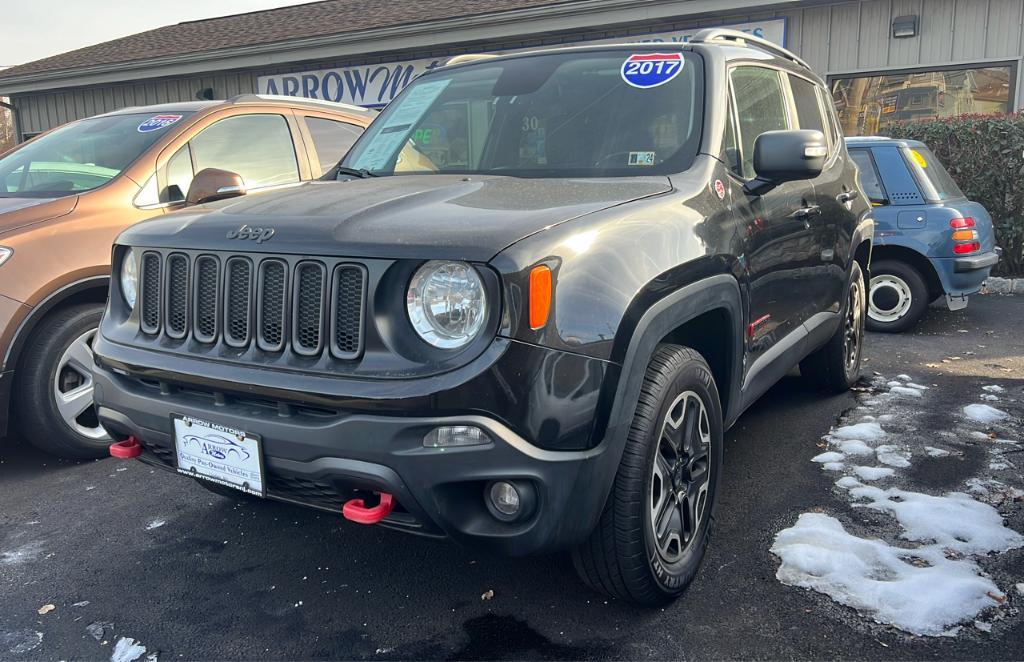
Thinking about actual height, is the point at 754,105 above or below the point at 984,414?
above

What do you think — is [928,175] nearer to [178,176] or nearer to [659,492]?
[659,492]

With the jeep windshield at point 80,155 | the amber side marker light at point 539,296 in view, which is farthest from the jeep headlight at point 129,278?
the jeep windshield at point 80,155

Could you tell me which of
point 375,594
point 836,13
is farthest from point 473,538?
point 836,13

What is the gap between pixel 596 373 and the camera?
2.21 meters

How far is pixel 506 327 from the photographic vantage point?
2090 mm

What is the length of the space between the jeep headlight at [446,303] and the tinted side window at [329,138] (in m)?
3.39

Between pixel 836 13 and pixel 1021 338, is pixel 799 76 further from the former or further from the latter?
pixel 836 13

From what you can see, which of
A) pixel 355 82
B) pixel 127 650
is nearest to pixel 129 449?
pixel 127 650

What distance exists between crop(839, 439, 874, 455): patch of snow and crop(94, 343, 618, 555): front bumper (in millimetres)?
2299

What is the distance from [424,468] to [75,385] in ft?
9.19

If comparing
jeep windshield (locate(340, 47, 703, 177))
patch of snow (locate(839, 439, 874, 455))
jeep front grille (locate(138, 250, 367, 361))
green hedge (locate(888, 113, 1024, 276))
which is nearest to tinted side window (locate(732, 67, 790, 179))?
jeep windshield (locate(340, 47, 703, 177))

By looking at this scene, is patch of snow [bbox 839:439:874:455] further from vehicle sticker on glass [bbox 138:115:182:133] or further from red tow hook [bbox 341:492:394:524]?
vehicle sticker on glass [bbox 138:115:182:133]

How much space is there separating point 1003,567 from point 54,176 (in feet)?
16.1

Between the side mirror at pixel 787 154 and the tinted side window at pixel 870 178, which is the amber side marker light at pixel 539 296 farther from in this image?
the tinted side window at pixel 870 178
